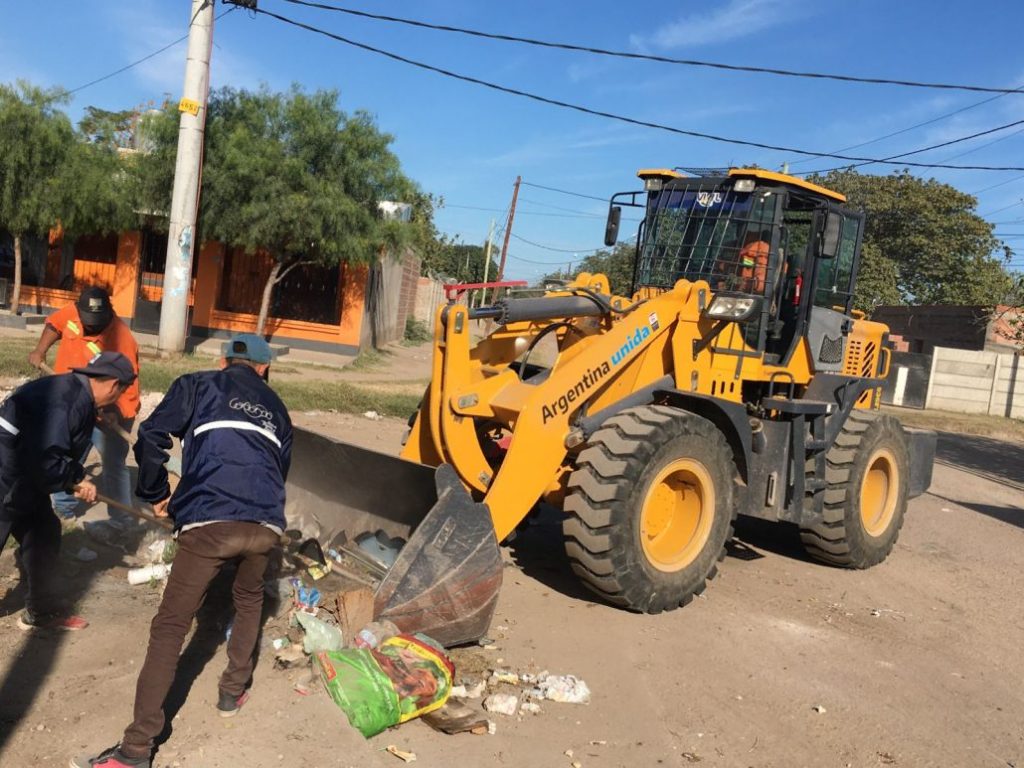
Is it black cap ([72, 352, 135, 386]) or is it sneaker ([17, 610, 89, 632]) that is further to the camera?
sneaker ([17, 610, 89, 632])

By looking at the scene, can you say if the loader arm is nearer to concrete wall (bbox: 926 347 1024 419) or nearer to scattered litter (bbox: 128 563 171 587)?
scattered litter (bbox: 128 563 171 587)

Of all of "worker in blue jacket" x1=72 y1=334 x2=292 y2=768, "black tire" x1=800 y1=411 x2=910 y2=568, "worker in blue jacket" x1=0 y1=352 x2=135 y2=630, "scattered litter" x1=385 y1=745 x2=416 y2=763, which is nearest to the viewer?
"worker in blue jacket" x1=72 y1=334 x2=292 y2=768

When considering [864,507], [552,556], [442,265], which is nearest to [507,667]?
[552,556]

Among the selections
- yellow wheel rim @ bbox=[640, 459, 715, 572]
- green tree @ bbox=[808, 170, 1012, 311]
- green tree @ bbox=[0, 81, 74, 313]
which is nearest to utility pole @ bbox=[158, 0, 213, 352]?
green tree @ bbox=[0, 81, 74, 313]

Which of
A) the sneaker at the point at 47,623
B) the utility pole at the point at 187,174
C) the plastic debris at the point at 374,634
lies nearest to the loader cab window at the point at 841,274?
the plastic debris at the point at 374,634

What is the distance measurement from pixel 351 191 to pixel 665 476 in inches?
546

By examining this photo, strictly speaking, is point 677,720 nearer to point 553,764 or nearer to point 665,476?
point 553,764

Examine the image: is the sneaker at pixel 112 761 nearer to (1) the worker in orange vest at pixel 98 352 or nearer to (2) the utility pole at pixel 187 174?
(1) the worker in orange vest at pixel 98 352

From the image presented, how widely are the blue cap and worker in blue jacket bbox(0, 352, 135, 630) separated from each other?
0.78 meters

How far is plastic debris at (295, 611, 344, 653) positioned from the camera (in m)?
4.14

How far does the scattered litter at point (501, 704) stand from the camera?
4.03 m

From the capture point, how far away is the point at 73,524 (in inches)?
230

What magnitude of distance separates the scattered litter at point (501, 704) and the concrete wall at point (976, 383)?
2457 centimetres

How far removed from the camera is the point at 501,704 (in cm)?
404
